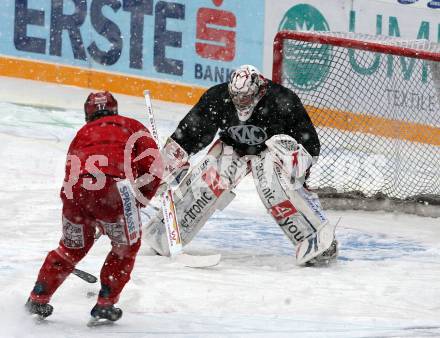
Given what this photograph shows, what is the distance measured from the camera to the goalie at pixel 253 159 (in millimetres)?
5887

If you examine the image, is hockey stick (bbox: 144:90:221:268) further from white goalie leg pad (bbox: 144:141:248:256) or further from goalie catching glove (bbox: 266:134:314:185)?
goalie catching glove (bbox: 266:134:314:185)

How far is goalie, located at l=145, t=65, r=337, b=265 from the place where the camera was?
19.3 feet

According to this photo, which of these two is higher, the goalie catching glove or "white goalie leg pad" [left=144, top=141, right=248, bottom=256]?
the goalie catching glove

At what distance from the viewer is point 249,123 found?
19.8ft

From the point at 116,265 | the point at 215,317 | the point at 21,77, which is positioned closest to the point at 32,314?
the point at 116,265

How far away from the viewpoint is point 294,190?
5.93 meters

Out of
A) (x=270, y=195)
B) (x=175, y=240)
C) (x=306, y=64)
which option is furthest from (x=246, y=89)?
(x=306, y=64)

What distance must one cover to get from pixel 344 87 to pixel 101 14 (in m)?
2.93

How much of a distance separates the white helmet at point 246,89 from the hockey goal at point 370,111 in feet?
6.40

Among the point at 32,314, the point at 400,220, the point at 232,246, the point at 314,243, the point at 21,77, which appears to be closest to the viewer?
the point at 32,314

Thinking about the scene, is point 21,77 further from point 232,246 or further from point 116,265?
point 116,265

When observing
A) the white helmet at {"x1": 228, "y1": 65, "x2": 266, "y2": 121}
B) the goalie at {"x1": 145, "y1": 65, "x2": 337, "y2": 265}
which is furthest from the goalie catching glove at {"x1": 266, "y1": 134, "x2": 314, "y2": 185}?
the white helmet at {"x1": 228, "y1": 65, "x2": 266, "y2": 121}

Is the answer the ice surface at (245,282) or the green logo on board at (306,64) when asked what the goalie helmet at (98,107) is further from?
the green logo on board at (306,64)

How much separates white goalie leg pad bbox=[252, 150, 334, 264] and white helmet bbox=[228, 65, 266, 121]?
0.29 m
